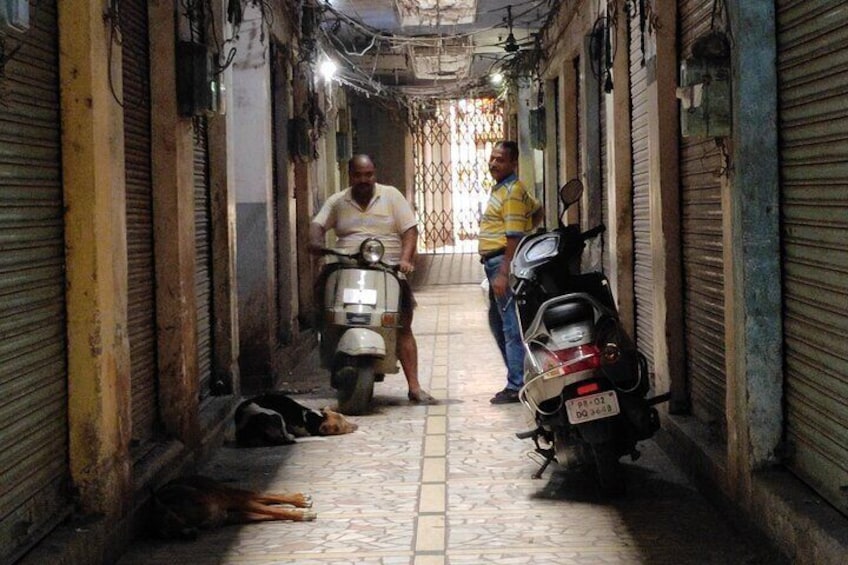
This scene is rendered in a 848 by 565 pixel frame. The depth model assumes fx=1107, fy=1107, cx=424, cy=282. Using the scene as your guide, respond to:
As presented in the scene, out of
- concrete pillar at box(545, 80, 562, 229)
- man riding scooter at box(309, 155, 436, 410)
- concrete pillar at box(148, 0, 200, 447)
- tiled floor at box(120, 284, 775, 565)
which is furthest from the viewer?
concrete pillar at box(545, 80, 562, 229)

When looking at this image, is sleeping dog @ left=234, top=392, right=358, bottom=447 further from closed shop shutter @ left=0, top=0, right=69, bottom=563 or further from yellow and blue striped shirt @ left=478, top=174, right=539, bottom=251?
closed shop shutter @ left=0, top=0, right=69, bottom=563

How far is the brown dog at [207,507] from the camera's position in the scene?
5148mm

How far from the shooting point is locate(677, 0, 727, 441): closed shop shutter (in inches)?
226

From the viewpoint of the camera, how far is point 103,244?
4.71 metres

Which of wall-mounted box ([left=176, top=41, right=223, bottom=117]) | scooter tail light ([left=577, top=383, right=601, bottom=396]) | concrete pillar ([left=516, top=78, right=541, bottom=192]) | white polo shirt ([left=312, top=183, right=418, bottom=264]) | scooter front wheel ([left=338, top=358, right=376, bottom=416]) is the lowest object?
scooter front wheel ([left=338, top=358, right=376, bottom=416])

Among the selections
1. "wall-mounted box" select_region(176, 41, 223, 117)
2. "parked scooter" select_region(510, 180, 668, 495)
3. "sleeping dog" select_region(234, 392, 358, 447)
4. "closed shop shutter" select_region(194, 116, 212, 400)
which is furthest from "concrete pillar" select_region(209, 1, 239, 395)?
"parked scooter" select_region(510, 180, 668, 495)

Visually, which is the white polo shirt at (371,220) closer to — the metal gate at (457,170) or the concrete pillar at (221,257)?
the concrete pillar at (221,257)

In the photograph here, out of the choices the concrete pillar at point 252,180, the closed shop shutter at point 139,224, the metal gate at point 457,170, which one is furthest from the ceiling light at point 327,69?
the closed shop shutter at point 139,224

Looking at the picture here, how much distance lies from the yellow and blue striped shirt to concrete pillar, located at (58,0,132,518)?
4195 millimetres

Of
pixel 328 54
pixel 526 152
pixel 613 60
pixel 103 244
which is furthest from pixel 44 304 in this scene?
pixel 526 152

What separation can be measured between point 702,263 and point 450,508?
1.95 metres

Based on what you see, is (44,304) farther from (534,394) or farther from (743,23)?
(743,23)

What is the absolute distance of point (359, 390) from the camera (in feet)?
26.9

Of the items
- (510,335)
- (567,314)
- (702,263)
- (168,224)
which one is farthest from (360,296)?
(702,263)
